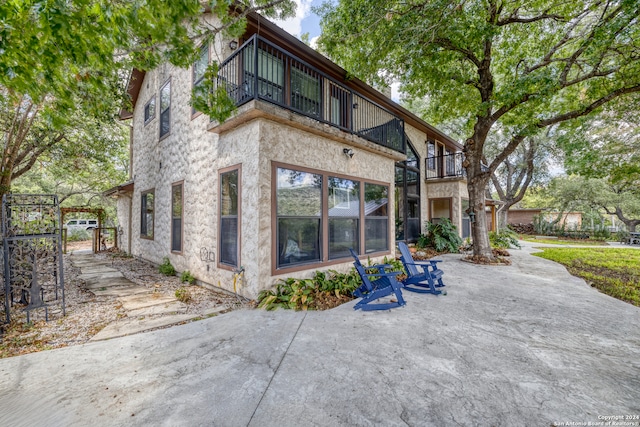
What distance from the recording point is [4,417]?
74.3 inches

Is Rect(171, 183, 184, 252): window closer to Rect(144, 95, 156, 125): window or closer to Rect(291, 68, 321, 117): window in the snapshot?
Rect(144, 95, 156, 125): window

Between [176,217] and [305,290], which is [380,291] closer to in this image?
[305,290]

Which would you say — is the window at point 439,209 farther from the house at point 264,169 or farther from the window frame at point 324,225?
the window frame at point 324,225

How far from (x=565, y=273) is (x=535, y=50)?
6987mm

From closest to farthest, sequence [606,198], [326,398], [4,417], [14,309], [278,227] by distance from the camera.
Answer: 1. [4,417]
2. [326,398]
3. [14,309]
4. [278,227]
5. [606,198]

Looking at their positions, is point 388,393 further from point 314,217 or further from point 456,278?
point 456,278

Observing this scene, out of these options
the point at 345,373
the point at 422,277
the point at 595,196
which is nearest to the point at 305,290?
the point at 345,373

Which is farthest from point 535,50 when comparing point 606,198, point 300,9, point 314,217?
point 606,198

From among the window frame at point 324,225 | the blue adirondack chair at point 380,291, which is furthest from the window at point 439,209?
the blue adirondack chair at point 380,291

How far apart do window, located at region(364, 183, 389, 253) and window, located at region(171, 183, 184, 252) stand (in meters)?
4.89

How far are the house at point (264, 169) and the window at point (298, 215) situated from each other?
0.07ft

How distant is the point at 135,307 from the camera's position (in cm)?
436

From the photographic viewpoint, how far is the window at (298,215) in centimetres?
466

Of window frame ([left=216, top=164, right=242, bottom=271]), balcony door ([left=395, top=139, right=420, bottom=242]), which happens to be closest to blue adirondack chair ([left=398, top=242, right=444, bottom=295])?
window frame ([left=216, top=164, right=242, bottom=271])
